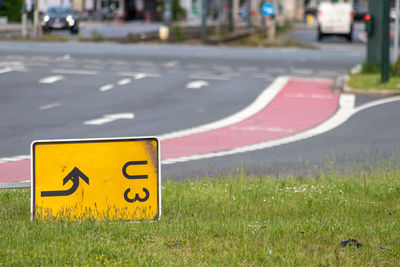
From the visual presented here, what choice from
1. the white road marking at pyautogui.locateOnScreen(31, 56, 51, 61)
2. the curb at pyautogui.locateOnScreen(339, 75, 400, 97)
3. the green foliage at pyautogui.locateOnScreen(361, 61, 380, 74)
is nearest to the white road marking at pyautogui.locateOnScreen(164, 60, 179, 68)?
the white road marking at pyautogui.locateOnScreen(31, 56, 51, 61)

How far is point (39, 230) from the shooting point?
668 centimetres

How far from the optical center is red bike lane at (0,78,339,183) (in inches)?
512

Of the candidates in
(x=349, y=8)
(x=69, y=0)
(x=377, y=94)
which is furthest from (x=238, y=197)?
(x=69, y=0)

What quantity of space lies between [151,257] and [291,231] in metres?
1.44

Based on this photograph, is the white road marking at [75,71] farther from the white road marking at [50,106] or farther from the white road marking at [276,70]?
the white road marking at [50,106]

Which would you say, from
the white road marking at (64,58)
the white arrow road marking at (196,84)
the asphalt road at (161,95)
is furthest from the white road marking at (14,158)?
the white road marking at (64,58)

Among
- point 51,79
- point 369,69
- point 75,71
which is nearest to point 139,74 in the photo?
point 75,71

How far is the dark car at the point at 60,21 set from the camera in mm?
53156

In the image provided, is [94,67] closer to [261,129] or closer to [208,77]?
[208,77]

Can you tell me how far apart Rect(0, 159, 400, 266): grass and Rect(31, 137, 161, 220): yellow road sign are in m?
0.14

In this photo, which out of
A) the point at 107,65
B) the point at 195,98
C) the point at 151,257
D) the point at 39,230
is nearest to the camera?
the point at 151,257

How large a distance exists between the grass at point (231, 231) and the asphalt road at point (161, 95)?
2.60 metres

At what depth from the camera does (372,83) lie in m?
23.8

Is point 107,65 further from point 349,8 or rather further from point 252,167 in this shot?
point 349,8
